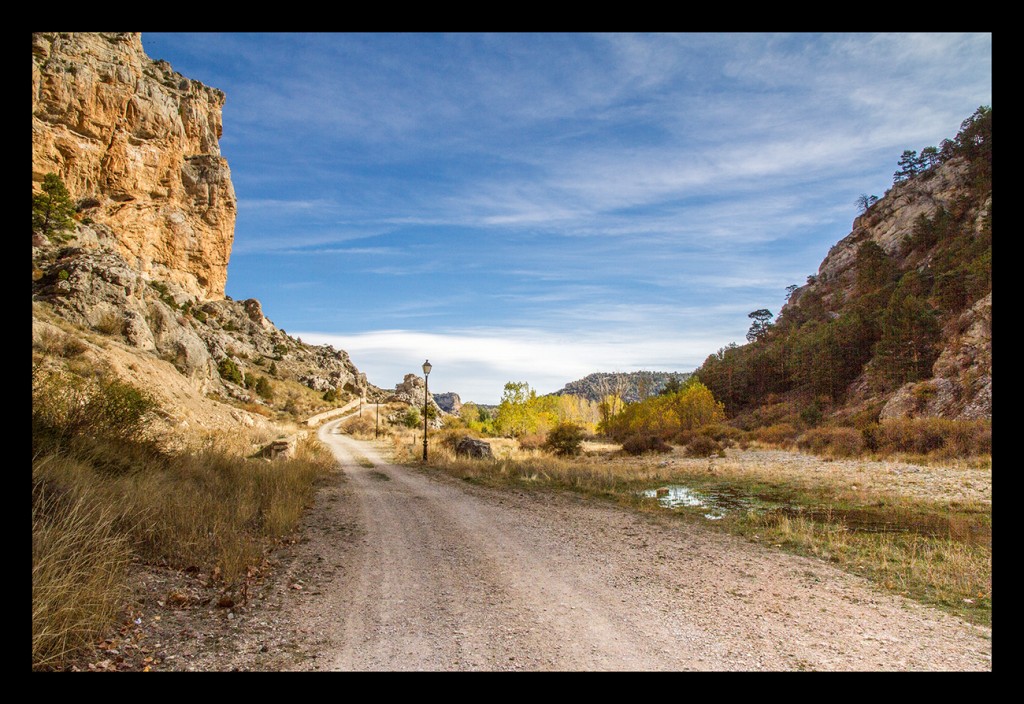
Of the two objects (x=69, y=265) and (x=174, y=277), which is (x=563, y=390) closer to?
(x=174, y=277)

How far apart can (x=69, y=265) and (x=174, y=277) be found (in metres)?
73.1

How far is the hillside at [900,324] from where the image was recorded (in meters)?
37.8

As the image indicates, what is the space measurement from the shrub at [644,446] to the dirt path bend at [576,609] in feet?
94.1

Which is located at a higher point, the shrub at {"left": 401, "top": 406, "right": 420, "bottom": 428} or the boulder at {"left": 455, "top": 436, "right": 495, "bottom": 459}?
the boulder at {"left": 455, "top": 436, "right": 495, "bottom": 459}

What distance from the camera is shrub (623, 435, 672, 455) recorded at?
37188mm

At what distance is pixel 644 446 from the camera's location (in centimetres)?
3766

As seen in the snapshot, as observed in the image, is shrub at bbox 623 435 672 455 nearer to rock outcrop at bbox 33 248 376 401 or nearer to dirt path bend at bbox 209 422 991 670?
dirt path bend at bbox 209 422 991 670

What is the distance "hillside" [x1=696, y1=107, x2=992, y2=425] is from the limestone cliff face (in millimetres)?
80864

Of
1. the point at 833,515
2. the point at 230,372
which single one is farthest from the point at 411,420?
the point at 833,515

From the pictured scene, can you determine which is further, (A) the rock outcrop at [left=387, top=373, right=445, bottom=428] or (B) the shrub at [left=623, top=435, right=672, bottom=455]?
(A) the rock outcrop at [left=387, top=373, right=445, bottom=428]

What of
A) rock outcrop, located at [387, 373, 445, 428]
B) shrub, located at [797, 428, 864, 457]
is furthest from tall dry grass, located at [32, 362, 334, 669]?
A: rock outcrop, located at [387, 373, 445, 428]

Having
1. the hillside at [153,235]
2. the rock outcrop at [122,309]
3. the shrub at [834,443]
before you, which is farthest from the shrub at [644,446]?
the rock outcrop at [122,309]

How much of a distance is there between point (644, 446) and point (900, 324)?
31.4 metres

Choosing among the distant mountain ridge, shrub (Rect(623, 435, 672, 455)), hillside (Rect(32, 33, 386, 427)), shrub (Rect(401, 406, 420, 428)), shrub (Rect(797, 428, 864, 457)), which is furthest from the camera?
the distant mountain ridge
